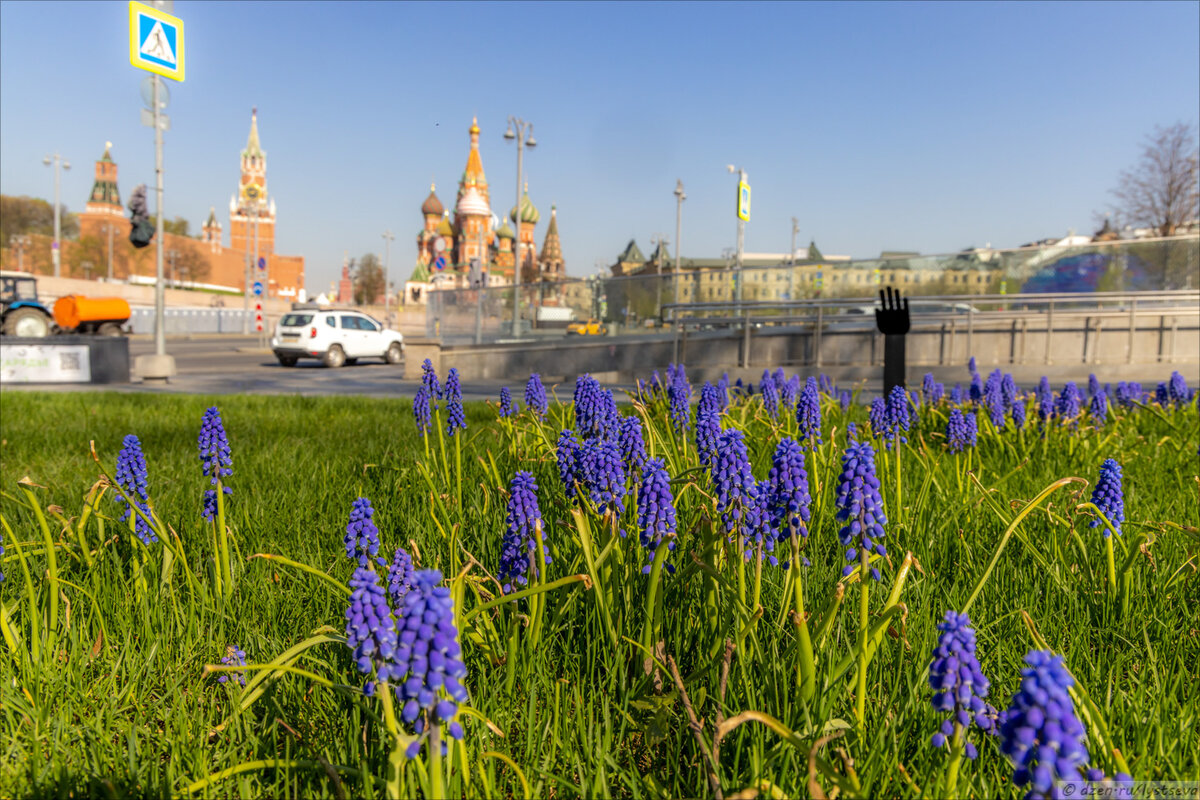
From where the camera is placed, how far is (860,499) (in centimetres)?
154

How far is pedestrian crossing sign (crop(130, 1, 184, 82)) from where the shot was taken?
11797 millimetres

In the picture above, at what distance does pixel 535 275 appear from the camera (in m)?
116

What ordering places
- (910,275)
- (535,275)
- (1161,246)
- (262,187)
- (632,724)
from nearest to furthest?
1. (632,724)
2. (1161,246)
3. (910,275)
4. (535,275)
5. (262,187)

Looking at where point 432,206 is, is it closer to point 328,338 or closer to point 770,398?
point 328,338

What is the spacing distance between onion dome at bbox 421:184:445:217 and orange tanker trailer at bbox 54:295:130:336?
353 feet

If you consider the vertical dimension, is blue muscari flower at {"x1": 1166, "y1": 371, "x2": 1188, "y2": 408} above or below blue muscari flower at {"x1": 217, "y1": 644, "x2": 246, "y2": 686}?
above

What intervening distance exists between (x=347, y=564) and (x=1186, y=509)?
10.8ft

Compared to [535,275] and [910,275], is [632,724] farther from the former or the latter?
[535,275]

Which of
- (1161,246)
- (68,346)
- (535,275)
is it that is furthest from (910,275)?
(535,275)

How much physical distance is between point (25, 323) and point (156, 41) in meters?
18.8

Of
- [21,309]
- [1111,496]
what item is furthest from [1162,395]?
[21,309]

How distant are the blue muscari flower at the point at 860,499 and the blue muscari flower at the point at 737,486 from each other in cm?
28

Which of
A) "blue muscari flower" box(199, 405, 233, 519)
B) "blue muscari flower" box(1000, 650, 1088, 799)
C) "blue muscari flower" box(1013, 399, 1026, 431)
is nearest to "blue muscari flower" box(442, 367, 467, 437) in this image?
"blue muscari flower" box(199, 405, 233, 519)

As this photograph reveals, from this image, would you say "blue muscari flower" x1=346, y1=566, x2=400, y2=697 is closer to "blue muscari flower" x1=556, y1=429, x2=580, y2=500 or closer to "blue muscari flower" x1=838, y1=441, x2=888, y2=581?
"blue muscari flower" x1=838, y1=441, x2=888, y2=581
